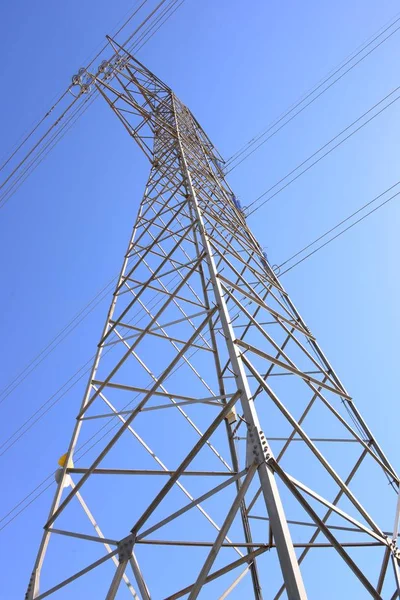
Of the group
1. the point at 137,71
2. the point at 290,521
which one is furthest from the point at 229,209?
the point at 137,71

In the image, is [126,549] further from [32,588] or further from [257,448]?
[257,448]

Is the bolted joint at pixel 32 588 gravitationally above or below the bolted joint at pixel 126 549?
above

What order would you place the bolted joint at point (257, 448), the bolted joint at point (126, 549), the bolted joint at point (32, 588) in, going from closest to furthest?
the bolted joint at point (257, 448) → the bolted joint at point (126, 549) → the bolted joint at point (32, 588)

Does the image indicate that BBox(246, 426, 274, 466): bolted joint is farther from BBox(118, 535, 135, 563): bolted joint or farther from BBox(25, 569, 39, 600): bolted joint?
BBox(25, 569, 39, 600): bolted joint

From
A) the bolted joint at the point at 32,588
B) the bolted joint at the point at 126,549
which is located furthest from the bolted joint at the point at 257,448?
the bolted joint at the point at 32,588

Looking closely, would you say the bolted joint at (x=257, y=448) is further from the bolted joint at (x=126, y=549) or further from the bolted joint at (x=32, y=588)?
the bolted joint at (x=32, y=588)

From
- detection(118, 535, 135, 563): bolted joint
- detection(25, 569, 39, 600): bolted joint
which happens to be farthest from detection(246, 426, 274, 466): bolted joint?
detection(25, 569, 39, 600): bolted joint

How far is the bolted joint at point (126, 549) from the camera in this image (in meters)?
2.51

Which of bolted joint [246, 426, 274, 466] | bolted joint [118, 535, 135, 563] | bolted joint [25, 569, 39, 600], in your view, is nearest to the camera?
bolted joint [246, 426, 274, 466]

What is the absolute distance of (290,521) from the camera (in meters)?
4.04

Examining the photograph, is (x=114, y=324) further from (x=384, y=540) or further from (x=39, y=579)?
(x=384, y=540)

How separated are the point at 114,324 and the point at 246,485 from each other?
313 centimetres

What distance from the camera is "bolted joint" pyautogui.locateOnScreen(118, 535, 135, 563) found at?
251 centimetres

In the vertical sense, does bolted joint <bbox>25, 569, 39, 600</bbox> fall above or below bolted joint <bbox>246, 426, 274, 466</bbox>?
above
